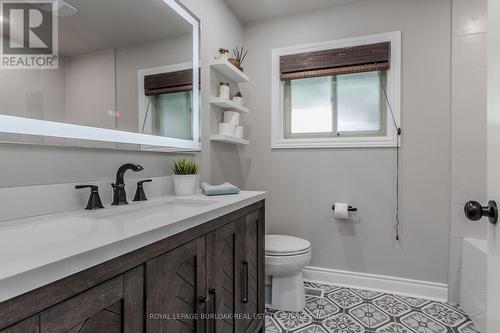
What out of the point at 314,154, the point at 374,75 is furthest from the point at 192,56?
the point at 374,75

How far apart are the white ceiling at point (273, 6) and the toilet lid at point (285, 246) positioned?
199 centimetres

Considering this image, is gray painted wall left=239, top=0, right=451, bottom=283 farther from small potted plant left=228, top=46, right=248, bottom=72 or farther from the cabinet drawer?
the cabinet drawer

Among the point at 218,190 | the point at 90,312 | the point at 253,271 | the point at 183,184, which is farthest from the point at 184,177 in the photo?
the point at 90,312

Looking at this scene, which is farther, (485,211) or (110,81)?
(110,81)

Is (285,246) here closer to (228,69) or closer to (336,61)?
(228,69)

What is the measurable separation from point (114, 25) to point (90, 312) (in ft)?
4.02

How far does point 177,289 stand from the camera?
872 millimetres

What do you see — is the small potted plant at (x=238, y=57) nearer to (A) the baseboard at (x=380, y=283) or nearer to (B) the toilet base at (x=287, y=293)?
(B) the toilet base at (x=287, y=293)

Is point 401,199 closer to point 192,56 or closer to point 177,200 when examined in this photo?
point 177,200

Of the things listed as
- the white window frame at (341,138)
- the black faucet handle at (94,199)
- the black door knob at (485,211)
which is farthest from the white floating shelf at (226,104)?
the black door knob at (485,211)

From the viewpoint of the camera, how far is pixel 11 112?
87 cm

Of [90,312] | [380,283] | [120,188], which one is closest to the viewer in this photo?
[90,312]

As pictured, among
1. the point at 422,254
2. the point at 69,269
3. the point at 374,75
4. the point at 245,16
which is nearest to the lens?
the point at 69,269

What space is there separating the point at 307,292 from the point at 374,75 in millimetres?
1919
